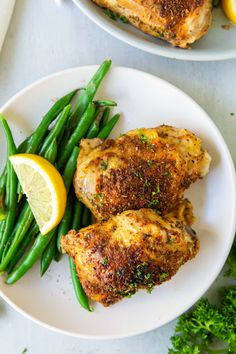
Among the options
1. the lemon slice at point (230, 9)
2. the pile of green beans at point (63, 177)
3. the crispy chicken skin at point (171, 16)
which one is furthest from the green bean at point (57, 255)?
the lemon slice at point (230, 9)

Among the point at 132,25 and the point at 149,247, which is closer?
the point at 149,247

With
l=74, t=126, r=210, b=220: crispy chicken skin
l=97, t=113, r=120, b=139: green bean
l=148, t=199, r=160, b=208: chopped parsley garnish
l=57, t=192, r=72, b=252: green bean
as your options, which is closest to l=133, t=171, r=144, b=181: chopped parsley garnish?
l=74, t=126, r=210, b=220: crispy chicken skin

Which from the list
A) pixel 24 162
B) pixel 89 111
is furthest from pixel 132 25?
pixel 24 162

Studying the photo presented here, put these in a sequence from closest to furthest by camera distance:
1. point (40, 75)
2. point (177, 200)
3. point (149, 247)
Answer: point (149, 247) < point (177, 200) < point (40, 75)

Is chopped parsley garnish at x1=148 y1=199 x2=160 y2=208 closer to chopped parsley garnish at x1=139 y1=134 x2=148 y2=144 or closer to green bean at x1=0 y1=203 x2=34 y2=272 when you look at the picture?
chopped parsley garnish at x1=139 y1=134 x2=148 y2=144

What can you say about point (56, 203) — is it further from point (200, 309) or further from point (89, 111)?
point (200, 309)

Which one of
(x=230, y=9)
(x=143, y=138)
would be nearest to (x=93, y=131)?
(x=143, y=138)

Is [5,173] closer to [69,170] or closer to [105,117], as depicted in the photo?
[69,170]
